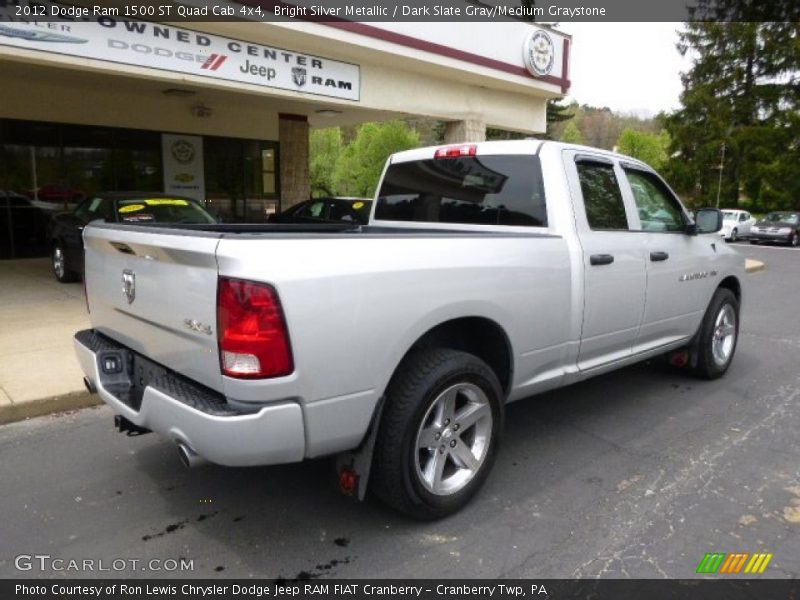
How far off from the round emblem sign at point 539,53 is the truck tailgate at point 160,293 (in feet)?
38.2

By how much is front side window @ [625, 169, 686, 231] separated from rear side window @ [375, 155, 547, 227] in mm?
1040

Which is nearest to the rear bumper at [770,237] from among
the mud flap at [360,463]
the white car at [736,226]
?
the white car at [736,226]

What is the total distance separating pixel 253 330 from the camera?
7.55 feet

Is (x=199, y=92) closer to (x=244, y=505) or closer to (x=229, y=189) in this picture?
(x=229, y=189)

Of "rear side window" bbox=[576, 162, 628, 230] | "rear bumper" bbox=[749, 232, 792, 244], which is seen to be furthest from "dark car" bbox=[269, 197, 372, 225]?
"rear bumper" bbox=[749, 232, 792, 244]

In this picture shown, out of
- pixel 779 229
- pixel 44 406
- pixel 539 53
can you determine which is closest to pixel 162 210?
pixel 44 406

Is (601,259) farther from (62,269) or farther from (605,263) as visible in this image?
(62,269)

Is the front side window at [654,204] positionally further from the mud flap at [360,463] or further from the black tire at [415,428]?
the mud flap at [360,463]

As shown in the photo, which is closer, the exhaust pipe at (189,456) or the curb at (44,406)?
the exhaust pipe at (189,456)

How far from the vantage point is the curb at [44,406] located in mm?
4359

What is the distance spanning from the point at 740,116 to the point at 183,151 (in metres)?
36.2

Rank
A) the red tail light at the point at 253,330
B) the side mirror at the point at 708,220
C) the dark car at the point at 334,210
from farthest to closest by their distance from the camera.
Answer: the dark car at the point at 334,210 → the side mirror at the point at 708,220 → the red tail light at the point at 253,330
